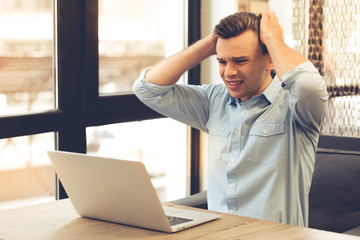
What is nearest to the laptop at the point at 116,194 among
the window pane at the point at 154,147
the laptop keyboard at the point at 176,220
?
the laptop keyboard at the point at 176,220

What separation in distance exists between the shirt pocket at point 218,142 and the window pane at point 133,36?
1083mm

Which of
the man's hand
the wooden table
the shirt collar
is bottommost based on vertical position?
the wooden table

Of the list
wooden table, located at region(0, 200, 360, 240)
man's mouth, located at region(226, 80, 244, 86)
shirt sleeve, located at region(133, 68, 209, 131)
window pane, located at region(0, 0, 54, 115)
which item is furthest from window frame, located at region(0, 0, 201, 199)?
man's mouth, located at region(226, 80, 244, 86)

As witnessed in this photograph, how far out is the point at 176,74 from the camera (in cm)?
224

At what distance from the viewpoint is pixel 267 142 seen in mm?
2041

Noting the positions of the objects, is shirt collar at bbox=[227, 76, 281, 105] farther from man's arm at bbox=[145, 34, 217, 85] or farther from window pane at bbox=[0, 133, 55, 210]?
window pane at bbox=[0, 133, 55, 210]

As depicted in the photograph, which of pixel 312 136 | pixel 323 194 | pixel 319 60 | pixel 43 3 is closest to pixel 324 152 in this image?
pixel 323 194

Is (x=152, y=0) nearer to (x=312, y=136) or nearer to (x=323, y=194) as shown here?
(x=323, y=194)

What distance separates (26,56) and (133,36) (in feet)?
2.35

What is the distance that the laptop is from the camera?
1.61 metres

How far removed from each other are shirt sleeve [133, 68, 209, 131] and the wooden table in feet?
1.89

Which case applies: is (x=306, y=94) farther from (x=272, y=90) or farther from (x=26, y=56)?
(x=26, y=56)

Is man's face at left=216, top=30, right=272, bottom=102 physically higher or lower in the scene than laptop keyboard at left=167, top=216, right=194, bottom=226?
higher

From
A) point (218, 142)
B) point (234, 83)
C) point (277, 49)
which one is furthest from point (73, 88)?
point (277, 49)
